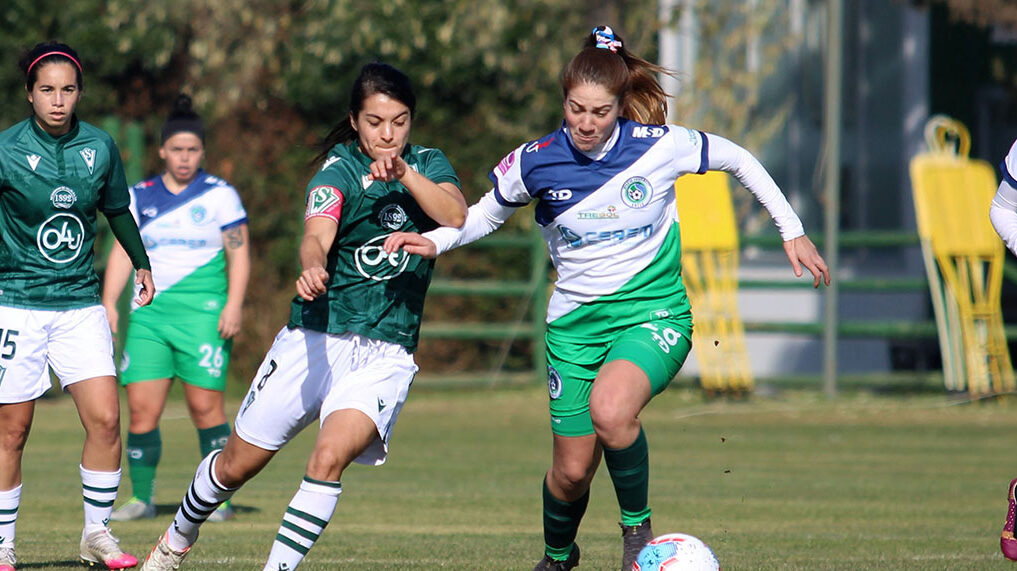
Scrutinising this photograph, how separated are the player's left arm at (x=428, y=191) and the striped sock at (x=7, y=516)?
2.21 m

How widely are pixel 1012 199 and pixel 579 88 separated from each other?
6.51ft

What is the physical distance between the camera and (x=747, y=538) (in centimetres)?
777

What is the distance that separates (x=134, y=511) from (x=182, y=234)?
5.23ft

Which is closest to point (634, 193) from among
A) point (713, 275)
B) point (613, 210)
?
point (613, 210)

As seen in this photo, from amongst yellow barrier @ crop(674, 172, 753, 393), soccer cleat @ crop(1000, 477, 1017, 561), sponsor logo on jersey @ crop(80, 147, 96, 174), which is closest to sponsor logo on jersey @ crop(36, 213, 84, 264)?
sponsor logo on jersey @ crop(80, 147, 96, 174)

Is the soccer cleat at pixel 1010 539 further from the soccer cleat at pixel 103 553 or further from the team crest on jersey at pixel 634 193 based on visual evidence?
the soccer cleat at pixel 103 553

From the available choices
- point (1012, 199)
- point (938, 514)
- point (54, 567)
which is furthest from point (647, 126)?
point (938, 514)

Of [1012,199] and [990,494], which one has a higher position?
[1012,199]

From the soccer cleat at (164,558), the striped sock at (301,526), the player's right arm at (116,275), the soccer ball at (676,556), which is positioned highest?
the player's right arm at (116,275)

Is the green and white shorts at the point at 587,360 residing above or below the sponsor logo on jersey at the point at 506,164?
below

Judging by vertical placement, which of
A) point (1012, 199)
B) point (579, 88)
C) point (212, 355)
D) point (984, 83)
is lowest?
point (212, 355)

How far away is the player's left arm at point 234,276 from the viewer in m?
8.66

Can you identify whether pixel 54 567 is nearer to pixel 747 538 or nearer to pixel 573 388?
pixel 573 388

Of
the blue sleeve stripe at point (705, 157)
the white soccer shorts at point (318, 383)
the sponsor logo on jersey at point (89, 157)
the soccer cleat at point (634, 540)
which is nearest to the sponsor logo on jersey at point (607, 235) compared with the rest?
the blue sleeve stripe at point (705, 157)
